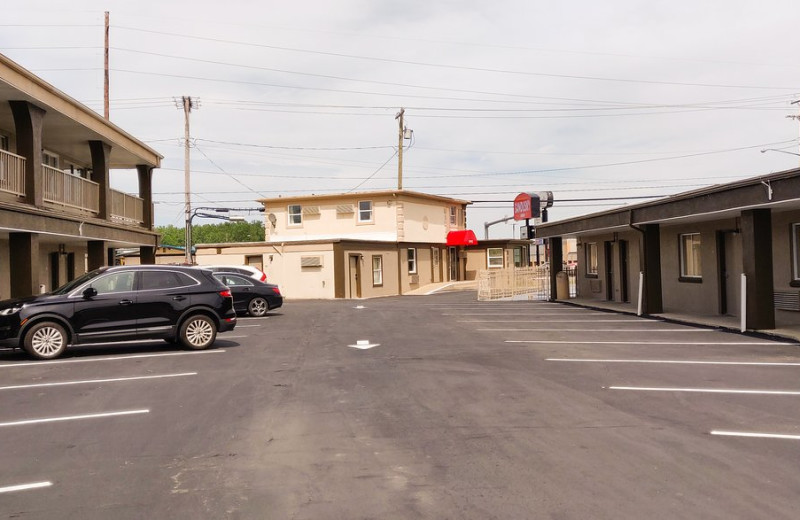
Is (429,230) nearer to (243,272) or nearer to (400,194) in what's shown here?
(400,194)

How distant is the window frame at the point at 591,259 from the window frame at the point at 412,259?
16.7 metres

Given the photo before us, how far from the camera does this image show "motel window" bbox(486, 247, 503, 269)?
52.9 metres

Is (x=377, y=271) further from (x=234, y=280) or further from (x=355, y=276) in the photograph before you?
(x=234, y=280)

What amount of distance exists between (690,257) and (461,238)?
29.3m

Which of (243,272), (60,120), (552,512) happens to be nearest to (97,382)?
(552,512)

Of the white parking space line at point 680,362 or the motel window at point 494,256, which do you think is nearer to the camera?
the white parking space line at point 680,362

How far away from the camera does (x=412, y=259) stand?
150ft

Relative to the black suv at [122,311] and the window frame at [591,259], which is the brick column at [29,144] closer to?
the black suv at [122,311]

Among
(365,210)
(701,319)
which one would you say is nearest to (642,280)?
(701,319)

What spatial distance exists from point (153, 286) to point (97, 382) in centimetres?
371

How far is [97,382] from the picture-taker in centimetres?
1026

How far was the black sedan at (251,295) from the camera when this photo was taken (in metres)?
23.6

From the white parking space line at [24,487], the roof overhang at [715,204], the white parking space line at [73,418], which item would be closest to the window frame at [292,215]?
the roof overhang at [715,204]

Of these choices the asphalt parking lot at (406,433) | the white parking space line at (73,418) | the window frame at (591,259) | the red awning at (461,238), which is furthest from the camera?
the red awning at (461,238)
